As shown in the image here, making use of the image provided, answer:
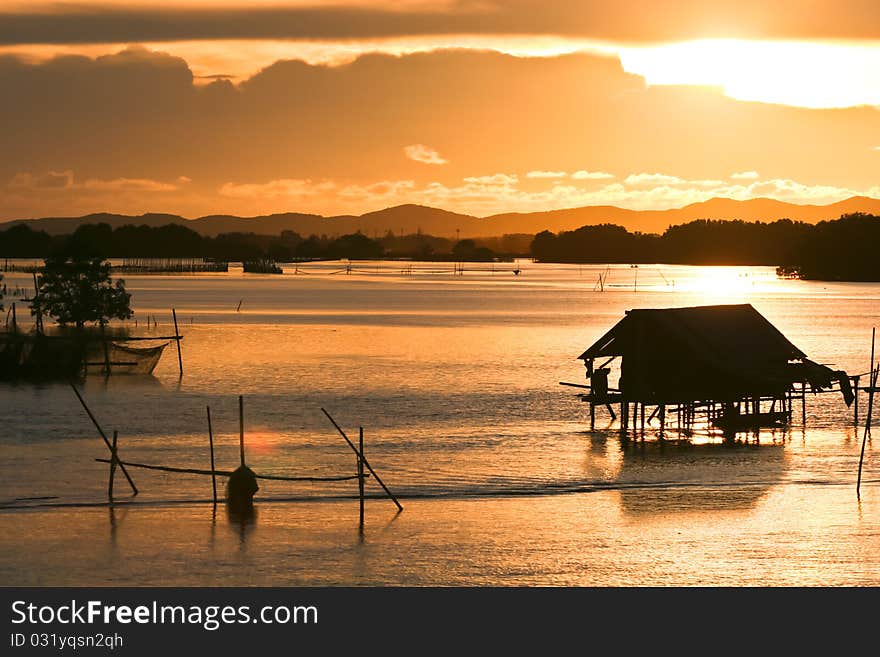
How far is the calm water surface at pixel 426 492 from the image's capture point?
96.6 ft

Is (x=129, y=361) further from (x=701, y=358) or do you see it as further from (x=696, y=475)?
→ (x=696, y=475)

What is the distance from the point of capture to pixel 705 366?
165 ft

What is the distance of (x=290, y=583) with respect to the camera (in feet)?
92.1

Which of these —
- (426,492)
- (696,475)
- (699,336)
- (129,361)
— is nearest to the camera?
(426,492)

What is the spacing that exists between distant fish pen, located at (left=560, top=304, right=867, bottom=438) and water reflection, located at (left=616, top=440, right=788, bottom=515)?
2.37 m

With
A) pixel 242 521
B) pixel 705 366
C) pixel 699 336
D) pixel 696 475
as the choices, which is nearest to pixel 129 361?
pixel 699 336

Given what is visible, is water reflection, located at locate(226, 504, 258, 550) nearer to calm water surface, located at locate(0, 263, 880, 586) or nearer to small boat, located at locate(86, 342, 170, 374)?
calm water surface, located at locate(0, 263, 880, 586)

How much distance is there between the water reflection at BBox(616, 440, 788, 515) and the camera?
123ft

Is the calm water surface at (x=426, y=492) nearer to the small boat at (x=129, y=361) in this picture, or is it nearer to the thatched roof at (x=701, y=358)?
the small boat at (x=129, y=361)

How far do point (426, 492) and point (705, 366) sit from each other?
1645 centimetres

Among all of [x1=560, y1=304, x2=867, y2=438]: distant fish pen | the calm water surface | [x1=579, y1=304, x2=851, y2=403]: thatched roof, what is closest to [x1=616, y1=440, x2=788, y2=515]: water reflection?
the calm water surface

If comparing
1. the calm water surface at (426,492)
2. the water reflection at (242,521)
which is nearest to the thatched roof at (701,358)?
the calm water surface at (426,492)

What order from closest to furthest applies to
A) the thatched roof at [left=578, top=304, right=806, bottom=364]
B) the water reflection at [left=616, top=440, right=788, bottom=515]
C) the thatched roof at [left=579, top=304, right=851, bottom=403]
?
the water reflection at [left=616, top=440, right=788, bottom=515], the thatched roof at [left=579, top=304, right=851, bottom=403], the thatched roof at [left=578, top=304, right=806, bottom=364]

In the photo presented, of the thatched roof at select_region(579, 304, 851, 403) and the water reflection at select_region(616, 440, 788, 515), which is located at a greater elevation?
the thatched roof at select_region(579, 304, 851, 403)
